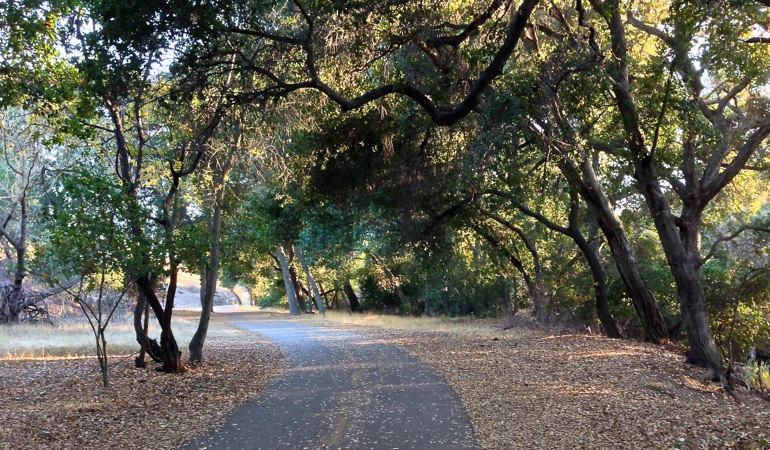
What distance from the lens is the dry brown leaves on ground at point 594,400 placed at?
23.1 feet

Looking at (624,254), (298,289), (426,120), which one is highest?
(426,120)

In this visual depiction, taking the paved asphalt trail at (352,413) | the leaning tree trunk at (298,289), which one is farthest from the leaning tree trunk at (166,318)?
the leaning tree trunk at (298,289)

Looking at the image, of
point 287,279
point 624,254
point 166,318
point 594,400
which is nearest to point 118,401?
point 166,318

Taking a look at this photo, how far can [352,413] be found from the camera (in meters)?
8.20

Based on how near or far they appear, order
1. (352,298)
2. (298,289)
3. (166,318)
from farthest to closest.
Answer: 1. (298,289)
2. (352,298)
3. (166,318)

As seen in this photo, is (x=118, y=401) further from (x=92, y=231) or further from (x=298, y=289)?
(x=298, y=289)

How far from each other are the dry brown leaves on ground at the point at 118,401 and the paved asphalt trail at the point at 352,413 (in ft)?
1.61

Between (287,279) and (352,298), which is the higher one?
(287,279)

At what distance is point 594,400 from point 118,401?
7.31 metres

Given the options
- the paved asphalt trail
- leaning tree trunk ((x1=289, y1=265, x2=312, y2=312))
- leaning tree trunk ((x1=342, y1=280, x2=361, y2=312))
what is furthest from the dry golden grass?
leaning tree trunk ((x1=289, y1=265, x2=312, y2=312))

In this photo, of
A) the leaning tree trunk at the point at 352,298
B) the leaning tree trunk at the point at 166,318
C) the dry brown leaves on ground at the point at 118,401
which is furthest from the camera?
the leaning tree trunk at the point at 352,298

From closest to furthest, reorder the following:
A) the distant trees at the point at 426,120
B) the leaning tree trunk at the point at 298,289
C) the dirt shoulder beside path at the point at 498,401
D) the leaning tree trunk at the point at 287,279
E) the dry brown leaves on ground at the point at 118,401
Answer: the dirt shoulder beside path at the point at 498,401, the dry brown leaves on ground at the point at 118,401, the distant trees at the point at 426,120, the leaning tree trunk at the point at 287,279, the leaning tree trunk at the point at 298,289

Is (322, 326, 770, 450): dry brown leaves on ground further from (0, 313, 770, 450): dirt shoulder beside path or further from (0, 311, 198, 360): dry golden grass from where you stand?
(0, 311, 198, 360): dry golden grass

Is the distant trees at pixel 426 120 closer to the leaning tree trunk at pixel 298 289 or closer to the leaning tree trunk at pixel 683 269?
the leaning tree trunk at pixel 683 269
